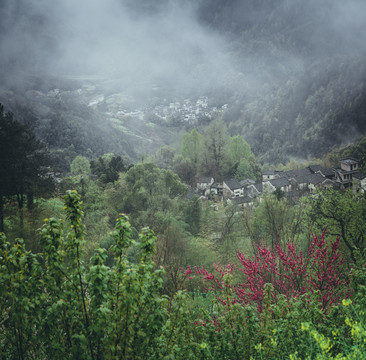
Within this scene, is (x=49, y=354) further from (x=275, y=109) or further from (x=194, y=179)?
(x=275, y=109)

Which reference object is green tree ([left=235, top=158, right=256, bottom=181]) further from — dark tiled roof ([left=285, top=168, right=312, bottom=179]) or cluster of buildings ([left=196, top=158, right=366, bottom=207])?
dark tiled roof ([left=285, top=168, right=312, bottom=179])

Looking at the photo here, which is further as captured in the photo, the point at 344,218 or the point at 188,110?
the point at 188,110

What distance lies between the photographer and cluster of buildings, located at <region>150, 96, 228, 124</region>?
449ft

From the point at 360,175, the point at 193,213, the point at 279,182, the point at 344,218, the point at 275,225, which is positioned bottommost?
the point at 279,182

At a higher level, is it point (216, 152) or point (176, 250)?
point (176, 250)

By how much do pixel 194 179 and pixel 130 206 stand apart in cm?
1563

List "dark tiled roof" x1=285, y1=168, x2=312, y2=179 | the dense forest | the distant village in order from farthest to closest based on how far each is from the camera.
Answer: the distant village
"dark tiled roof" x1=285, y1=168, x2=312, y2=179
the dense forest

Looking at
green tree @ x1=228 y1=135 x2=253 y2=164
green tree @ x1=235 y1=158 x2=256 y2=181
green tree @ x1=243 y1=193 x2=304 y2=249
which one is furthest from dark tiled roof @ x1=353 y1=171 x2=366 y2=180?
green tree @ x1=228 y1=135 x2=253 y2=164

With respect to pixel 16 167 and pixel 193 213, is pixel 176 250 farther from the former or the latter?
pixel 16 167

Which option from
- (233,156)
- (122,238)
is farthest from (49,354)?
(233,156)

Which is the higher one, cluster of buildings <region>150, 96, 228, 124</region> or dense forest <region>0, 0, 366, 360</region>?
dense forest <region>0, 0, 366, 360</region>

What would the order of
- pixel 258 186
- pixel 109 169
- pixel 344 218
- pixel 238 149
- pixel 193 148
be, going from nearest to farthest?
1. pixel 344 218
2. pixel 109 169
3. pixel 258 186
4. pixel 193 148
5. pixel 238 149

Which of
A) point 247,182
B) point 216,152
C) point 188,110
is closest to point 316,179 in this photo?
point 247,182

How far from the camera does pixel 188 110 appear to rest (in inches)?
5807
